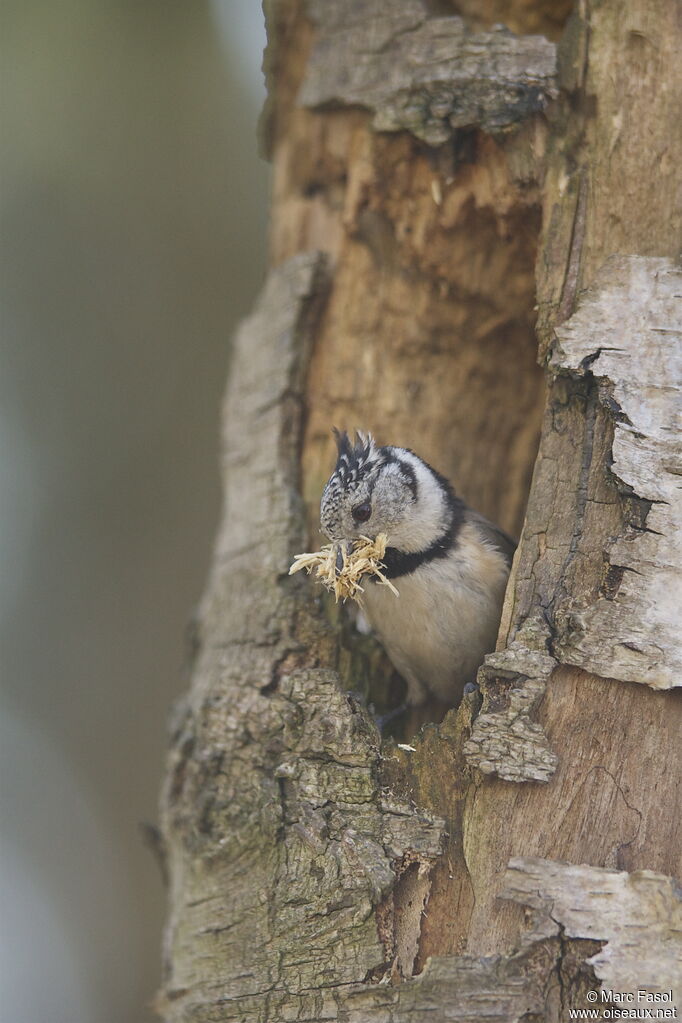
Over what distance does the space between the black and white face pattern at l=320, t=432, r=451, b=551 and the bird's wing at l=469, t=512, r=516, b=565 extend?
14 cm

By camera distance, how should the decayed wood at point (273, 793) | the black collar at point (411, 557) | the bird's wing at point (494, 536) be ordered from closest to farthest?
the decayed wood at point (273, 793) < the black collar at point (411, 557) < the bird's wing at point (494, 536)

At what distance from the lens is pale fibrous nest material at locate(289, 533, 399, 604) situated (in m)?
2.83

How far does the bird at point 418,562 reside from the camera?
120 inches

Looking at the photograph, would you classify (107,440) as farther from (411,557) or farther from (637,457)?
(637,457)

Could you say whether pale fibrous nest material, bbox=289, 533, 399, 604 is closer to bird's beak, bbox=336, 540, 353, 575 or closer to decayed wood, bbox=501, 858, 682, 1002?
bird's beak, bbox=336, 540, 353, 575

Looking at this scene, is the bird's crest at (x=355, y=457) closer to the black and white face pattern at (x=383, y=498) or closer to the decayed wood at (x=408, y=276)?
the black and white face pattern at (x=383, y=498)

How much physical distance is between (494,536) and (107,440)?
126 inches

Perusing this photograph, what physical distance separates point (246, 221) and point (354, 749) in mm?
4263

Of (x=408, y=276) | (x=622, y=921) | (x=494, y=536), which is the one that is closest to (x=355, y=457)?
(x=494, y=536)

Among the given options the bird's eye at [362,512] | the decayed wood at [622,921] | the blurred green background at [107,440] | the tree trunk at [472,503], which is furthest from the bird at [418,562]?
the blurred green background at [107,440]

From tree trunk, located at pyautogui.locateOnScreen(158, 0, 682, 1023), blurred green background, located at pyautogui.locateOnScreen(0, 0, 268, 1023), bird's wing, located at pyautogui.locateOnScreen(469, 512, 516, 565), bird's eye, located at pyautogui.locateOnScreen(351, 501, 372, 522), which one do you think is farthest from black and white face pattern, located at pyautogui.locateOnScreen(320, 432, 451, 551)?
blurred green background, located at pyautogui.locateOnScreen(0, 0, 268, 1023)

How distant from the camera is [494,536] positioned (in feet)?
11.0

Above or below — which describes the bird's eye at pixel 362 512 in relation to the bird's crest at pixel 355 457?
below

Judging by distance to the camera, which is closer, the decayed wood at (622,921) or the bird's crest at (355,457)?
the decayed wood at (622,921)
